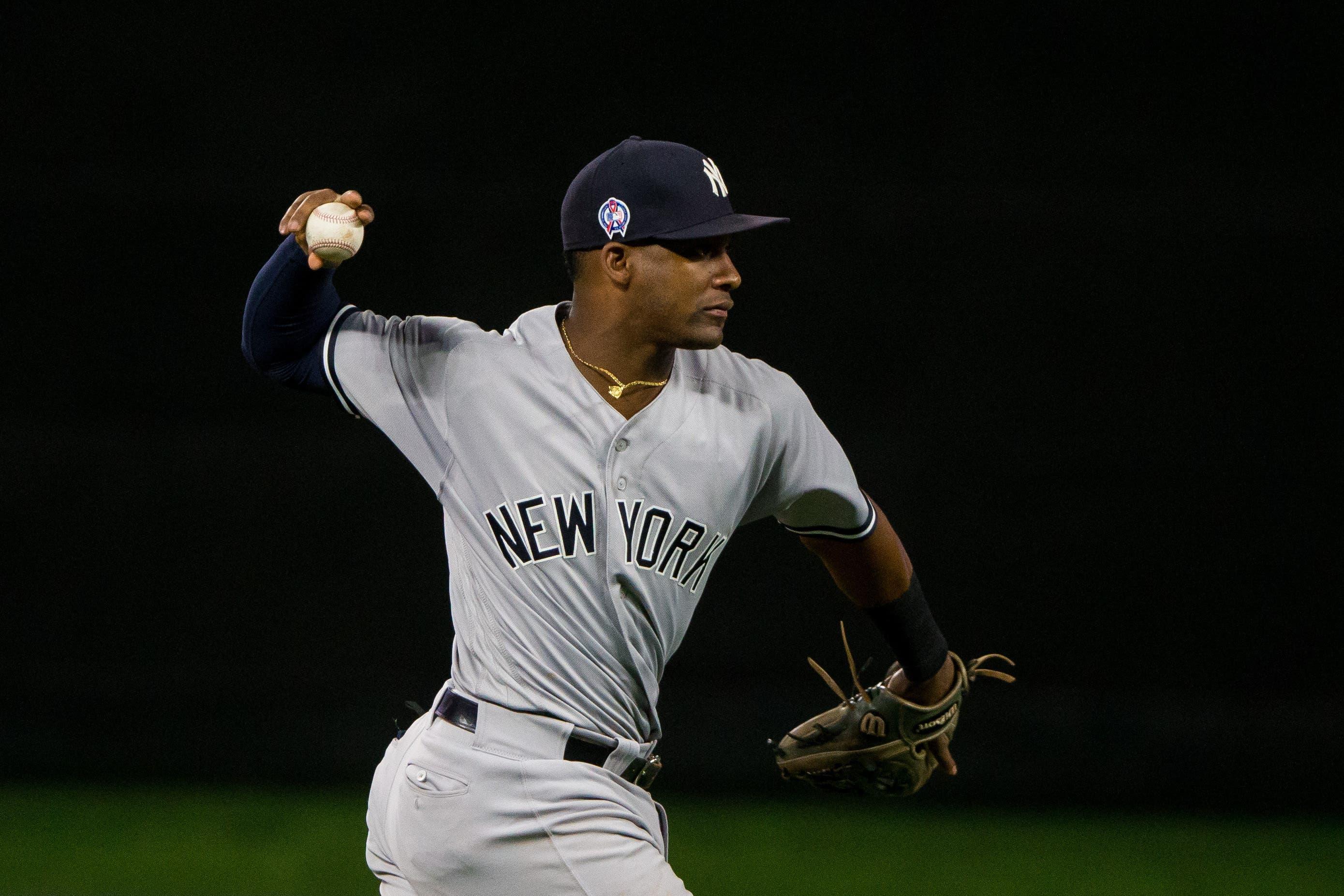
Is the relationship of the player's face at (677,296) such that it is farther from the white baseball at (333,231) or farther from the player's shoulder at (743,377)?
the white baseball at (333,231)

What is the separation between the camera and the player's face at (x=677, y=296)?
9.43 ft

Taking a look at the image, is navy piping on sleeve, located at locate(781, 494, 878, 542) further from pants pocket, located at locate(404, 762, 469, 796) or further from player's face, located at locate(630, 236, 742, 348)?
pants pocket, located at locate(404, 762, 469, 796)

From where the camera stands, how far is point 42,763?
21.1 ft

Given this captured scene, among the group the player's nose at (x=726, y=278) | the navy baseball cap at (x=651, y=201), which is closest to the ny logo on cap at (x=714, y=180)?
the navy baseball cap at (x=651, y=201)

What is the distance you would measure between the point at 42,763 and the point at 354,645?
1345mm

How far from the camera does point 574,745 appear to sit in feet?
9.07

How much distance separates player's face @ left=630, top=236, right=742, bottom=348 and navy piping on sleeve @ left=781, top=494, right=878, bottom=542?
1.72ft

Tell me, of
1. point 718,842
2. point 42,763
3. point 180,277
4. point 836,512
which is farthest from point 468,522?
point 42,763

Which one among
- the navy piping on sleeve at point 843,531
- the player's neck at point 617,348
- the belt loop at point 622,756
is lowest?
the belt loop at point 622,756

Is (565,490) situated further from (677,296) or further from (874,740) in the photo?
(874,740)

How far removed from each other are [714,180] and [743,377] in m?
0.38

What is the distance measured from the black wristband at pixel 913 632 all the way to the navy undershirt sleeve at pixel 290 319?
1.24 m

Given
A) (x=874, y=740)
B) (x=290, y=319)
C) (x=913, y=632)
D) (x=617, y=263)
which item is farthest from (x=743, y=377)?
(x=874, y=740)

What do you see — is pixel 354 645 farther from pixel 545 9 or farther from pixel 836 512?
pixel 836 512
